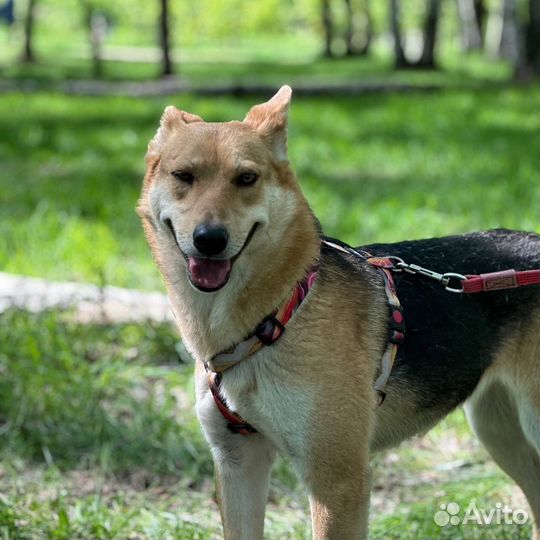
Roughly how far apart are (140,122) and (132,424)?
10996 mm

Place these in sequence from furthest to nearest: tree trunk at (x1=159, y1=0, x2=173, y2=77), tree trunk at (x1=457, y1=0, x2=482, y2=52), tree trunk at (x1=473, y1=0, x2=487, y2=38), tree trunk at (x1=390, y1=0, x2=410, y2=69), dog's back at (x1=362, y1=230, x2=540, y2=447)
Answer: tree trunk at (x1=473, y1=0, x2=487, y2=38) → tree trunk at (x1=457, y1=0, x2=482, y2=52) → tree trunk at (x1=390, y1=0, x2=410, y2=69) → tree trunk at (x1=159, y1=0, x2=173, y2=77) → dog's back at (x1=362, y1=230, x2=540, y2=447)

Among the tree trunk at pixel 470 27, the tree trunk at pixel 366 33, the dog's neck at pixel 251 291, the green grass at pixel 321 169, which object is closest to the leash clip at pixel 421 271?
the dog's neck at pixel 251 291

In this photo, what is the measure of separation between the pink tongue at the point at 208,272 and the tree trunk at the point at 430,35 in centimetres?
2541

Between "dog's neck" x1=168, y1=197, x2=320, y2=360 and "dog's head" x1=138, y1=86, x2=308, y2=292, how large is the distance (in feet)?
0.15

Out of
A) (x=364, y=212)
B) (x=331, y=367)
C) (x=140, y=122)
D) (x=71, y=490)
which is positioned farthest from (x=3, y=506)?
(x=140, y=122)

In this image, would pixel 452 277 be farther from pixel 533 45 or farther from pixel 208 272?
pixel 533 45

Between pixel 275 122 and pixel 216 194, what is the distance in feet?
1.48

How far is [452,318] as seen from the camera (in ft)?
14.0

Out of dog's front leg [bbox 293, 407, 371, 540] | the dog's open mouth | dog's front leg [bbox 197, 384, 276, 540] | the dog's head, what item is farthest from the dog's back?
the dog's open mouth

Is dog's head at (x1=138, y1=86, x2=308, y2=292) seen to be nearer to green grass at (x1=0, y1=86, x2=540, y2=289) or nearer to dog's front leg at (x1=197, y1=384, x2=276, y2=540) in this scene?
dog's front leg at (x1=197, y1=384, x2=276, y2=540)

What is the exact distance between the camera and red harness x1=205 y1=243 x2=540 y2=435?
3900 mm

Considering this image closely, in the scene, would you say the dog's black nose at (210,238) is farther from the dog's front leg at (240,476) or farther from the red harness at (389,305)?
the dog's front leg at (240,476)

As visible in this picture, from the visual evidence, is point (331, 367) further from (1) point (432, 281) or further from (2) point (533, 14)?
(2) point (533, 14)

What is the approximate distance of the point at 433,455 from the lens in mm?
5805
